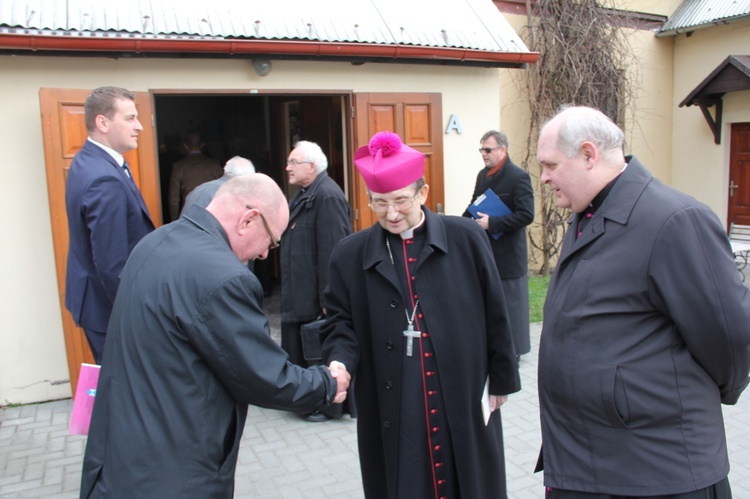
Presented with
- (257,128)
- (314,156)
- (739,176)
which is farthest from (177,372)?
(739,176)

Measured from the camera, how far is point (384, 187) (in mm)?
2574

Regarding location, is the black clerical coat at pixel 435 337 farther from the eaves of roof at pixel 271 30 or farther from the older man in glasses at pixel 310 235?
the eaves of roof at pixel 271 30

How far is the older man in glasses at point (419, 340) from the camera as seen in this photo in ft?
8.61

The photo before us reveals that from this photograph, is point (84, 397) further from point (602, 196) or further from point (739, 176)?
point (739, 176)

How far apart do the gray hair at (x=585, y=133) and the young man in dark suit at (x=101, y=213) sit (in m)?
2.39

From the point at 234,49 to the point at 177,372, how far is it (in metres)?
4.01

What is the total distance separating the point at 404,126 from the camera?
6355mm

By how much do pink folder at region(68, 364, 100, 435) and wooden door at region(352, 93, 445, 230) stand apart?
3874mm

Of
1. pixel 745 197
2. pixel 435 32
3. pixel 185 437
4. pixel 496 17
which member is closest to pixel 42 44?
pixel 435 32

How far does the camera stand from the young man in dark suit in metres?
3.50

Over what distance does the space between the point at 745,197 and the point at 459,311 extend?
9909 mm

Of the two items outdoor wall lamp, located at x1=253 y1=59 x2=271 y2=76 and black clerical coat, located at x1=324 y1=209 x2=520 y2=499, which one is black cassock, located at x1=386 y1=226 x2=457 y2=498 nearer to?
black clerical coat, located at x1=324 y1=209 x2=520 y2=499

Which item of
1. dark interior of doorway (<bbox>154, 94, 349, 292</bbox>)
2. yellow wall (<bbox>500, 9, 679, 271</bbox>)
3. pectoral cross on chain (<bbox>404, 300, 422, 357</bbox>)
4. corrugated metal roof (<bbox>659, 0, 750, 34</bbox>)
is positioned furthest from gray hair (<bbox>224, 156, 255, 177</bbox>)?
corrugated metal roof (<bbox>659, 0, 750, 34</bbox>)

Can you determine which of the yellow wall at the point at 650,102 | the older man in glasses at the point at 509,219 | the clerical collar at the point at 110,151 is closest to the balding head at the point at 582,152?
the clerical collar at the point at 110,151
